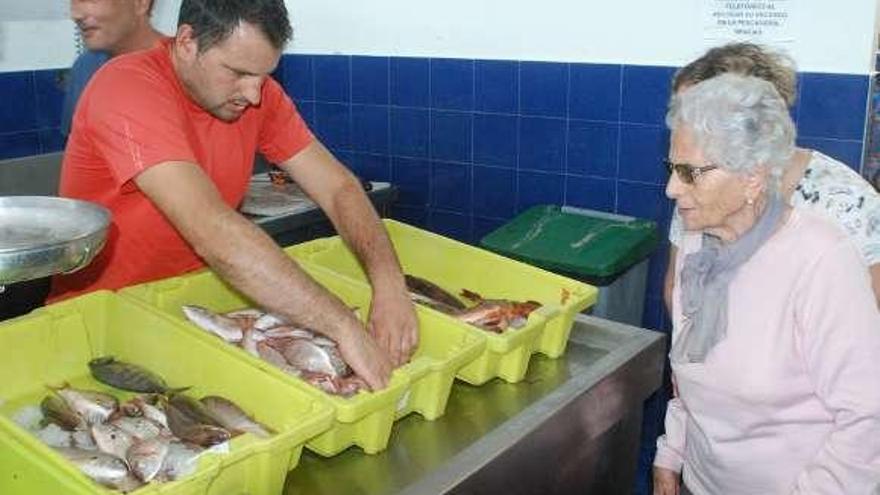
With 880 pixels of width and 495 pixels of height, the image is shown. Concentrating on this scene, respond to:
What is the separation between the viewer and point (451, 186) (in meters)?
3.92

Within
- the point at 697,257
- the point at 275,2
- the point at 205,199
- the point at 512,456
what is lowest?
A: the point at 512,456

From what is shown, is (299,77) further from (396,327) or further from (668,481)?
(668,481)

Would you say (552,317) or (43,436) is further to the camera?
(552,317)

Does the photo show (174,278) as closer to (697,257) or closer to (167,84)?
(167,84)

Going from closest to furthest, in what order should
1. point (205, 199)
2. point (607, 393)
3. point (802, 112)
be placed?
point (205, 199)
point (607, 393)
point (802, 112)

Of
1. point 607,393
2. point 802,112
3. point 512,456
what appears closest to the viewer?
point 512,456

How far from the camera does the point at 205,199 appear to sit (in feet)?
5.84

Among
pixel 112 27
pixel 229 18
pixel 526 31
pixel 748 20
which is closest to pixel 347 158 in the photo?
pixel 526 31

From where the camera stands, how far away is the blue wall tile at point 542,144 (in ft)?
11.8

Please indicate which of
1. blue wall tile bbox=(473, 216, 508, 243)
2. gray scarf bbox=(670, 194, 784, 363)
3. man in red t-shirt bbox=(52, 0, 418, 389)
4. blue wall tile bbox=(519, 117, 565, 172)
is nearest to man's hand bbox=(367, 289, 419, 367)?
man in red t-shirt bbox=(52, 0, 418, 389)

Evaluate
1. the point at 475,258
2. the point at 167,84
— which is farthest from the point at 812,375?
the point at 167,84

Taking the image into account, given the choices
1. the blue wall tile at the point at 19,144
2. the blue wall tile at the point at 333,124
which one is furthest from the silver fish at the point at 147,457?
the blue wall tile at the point at 19,144

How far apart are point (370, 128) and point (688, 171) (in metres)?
2.54

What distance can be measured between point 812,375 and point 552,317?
1.76 feet
